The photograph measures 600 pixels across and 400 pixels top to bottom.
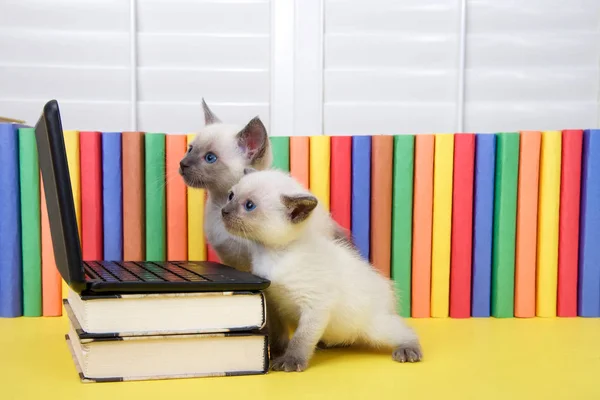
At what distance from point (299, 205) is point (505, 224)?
69 centimetres

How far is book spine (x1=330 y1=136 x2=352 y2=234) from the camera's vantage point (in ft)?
5.17

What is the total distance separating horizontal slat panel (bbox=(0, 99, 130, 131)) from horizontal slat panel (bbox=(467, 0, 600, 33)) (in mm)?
1260

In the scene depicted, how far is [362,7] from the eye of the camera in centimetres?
213

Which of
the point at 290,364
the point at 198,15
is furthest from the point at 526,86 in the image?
the point at 290,364

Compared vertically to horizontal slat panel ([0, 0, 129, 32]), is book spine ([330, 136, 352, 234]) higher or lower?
lower

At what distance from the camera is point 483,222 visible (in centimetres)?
158

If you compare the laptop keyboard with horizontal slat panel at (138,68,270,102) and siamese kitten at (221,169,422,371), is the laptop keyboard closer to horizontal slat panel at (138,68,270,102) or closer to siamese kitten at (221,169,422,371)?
siamese kitten at (221,169,422,371)

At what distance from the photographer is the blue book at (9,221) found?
1523 mm

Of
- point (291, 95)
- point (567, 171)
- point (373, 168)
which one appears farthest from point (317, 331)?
point (291, 95)

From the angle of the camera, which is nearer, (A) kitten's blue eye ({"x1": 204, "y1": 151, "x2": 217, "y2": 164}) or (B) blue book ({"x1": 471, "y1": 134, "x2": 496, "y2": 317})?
(A) kitten's blue eye ({"x1": 204, "y1": 151, "x2": 217, "y2": 164})

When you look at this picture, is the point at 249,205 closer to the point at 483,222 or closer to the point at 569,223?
the point at 483,222

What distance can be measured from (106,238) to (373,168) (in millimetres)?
708

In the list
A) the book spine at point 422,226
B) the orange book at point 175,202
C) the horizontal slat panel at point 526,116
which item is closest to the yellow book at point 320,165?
the book spine at point 422,226

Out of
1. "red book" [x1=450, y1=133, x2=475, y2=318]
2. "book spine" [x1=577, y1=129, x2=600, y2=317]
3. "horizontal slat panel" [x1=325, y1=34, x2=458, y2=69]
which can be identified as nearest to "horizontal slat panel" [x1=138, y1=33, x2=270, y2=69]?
"horizontal slat panel" [x1=325, y1=34, x2=458, y2=69]
